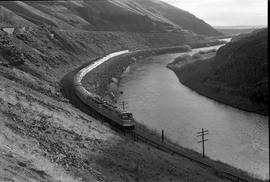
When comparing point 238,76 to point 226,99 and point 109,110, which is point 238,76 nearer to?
point 226,99

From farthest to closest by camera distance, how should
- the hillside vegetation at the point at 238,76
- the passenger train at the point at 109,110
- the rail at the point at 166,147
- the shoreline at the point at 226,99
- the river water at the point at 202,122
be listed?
1. the hillside vegetation at the point at 238,76
2. the shoreline at the point at 226,99
3. the passenger train at the point at 109,110
4. the river water at the point at 202,122
5. the rail at the point at 166,147

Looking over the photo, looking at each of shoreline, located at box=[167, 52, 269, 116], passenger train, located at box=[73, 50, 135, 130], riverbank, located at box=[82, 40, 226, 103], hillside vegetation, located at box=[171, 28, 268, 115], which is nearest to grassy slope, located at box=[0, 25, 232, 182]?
passenger train, located at box=[73, 50, 135, 130]

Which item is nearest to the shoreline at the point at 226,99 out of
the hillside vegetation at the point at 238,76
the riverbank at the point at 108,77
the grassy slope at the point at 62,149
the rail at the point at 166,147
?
the hillside vegetation at the point at 238,76

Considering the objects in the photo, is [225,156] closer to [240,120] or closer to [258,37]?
[240,120]

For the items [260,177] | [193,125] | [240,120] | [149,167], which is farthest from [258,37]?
[149,167]

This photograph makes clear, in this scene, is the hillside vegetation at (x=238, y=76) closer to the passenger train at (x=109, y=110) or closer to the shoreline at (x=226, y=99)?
the shoreline at (x=226, y=99)

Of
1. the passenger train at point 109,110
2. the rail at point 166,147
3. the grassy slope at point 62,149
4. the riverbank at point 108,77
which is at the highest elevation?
the grassy slope at point 62,149
